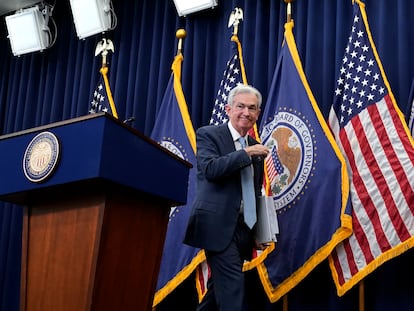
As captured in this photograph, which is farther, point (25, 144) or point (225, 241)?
point (225, 241)

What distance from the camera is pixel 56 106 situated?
5.22m

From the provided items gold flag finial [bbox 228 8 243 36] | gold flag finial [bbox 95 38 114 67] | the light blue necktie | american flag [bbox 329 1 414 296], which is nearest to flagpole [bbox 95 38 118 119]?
gold flag finial [bbox 95 38 114 67]

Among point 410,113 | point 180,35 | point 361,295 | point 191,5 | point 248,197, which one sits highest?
point 191,5

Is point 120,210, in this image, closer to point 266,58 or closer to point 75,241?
point 75,241

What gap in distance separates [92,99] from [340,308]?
8.39 ft

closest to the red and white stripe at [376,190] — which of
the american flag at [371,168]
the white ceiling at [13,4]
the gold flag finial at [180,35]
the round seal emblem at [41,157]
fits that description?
the american flag at [371,168]

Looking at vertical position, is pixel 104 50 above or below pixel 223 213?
above

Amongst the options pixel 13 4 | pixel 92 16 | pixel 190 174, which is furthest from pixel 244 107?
pixel 13 4

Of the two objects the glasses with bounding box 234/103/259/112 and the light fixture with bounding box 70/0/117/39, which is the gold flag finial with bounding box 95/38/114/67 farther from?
the glasses with bounding box 234/103/259/112

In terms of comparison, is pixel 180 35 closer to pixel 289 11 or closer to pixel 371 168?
pixel 289 11

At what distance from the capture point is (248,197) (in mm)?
2717

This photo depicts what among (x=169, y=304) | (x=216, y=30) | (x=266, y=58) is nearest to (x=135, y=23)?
(x=216, y=30)

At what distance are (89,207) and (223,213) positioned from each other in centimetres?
72

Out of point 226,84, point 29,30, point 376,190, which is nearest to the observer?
point 376,190
